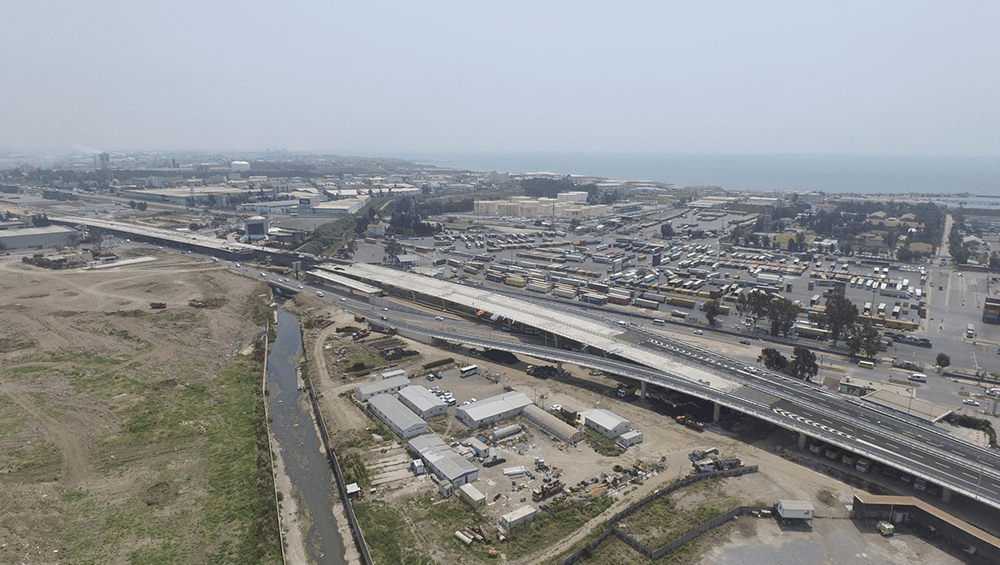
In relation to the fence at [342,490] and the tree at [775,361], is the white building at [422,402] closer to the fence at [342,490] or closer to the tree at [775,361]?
the fence at [342,490]

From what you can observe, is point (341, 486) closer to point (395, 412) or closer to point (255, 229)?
point (395, 412)

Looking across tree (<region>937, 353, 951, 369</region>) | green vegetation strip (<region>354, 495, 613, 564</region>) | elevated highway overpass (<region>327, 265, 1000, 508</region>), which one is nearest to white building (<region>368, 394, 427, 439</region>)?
green vegetation strip (<region>354, 495, 613, 564</region>)

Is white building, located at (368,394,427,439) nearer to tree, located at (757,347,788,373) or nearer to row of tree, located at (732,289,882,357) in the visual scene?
tree, located at (757,347,788,373)

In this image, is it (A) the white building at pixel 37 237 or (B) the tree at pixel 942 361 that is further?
(A) the white building at pixel 37 237

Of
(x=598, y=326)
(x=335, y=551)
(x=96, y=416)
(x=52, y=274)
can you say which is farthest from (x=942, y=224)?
(x=52, y=274)

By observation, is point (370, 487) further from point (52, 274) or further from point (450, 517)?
point (52, 274)

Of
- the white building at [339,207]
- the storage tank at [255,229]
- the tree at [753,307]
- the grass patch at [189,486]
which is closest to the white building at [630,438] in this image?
the grass patch at [189,486]
